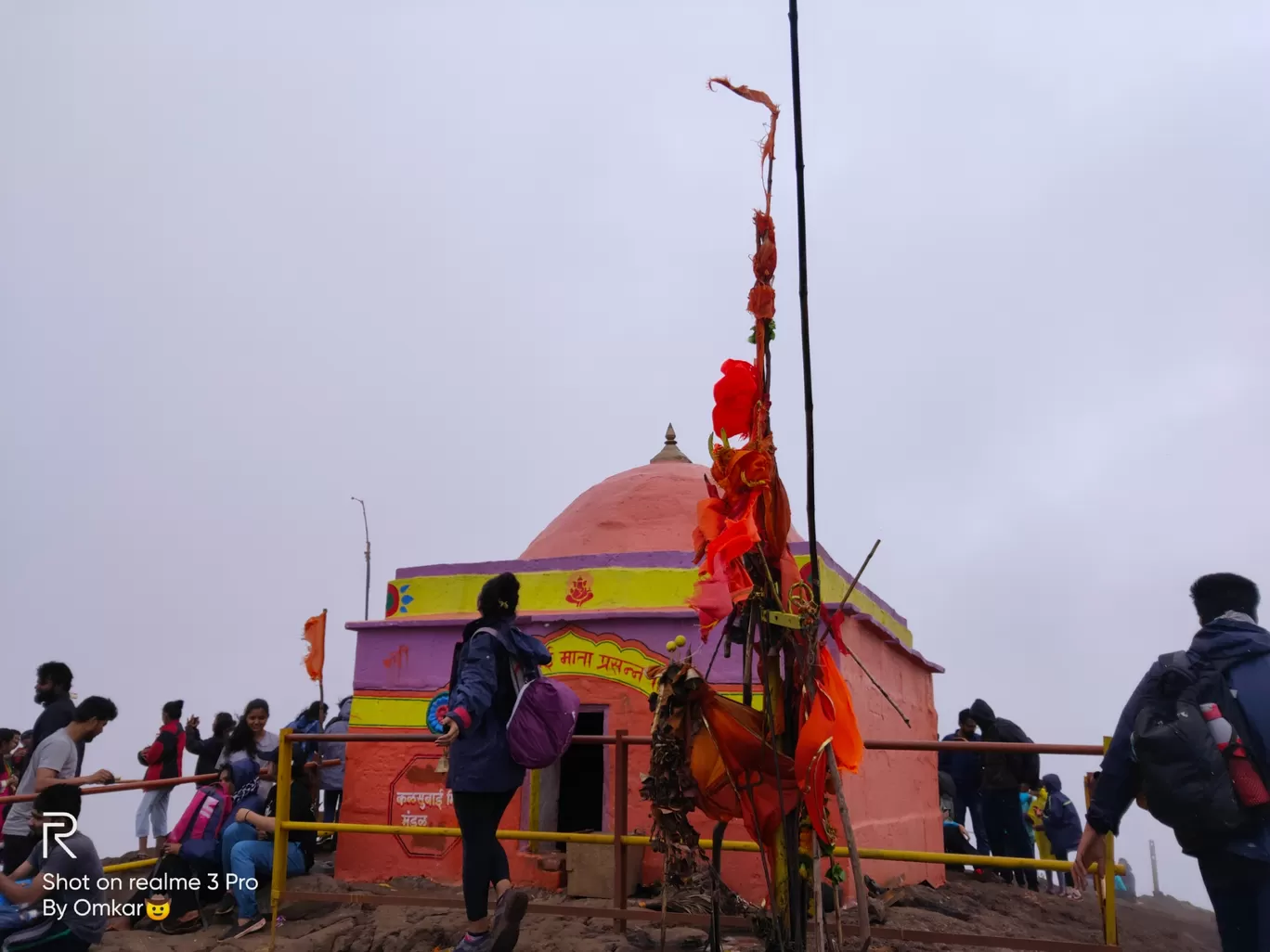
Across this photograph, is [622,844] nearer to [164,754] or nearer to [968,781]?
[164,754]

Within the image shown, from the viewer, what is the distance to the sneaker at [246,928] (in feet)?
21.4

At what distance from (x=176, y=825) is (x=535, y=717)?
394 cm

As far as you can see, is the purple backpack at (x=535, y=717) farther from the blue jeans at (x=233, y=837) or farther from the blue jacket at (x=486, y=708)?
the blue jeans at (x=233, y=837)

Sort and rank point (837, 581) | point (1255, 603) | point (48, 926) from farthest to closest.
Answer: point (837, 581), point (48, 926), point (1255, 603)

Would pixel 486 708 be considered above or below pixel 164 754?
above

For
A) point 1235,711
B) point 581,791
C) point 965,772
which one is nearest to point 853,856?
point 1235,711

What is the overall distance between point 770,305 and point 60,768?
5199 millimetres

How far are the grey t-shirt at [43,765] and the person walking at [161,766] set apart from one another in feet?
8.88

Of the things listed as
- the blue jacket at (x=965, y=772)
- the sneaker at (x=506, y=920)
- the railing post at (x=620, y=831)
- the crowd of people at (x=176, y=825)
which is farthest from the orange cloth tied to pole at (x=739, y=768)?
the blue jacket at (x=965, y=772)

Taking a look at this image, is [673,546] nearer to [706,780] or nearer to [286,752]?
[286,752]

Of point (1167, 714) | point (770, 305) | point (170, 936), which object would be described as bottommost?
point (170, 936)

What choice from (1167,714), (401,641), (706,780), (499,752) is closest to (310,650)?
(401,641)

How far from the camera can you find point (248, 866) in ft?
22.5

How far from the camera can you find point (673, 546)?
948 centimetres
